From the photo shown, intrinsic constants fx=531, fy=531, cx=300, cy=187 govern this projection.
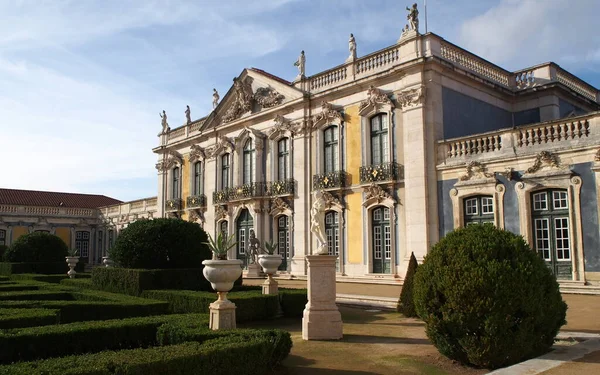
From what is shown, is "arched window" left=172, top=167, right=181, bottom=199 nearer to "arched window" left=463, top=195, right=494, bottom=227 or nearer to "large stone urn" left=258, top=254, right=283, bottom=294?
"arched window" left=463, top=195, right=494, bottom=227

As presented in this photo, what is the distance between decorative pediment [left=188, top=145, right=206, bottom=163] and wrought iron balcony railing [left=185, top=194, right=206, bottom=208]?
2266 millimetres

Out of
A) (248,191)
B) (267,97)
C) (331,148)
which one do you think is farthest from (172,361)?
(267,97)

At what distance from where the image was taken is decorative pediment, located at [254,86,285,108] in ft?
83.6

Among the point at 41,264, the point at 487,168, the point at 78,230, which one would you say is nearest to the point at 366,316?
the point at 487,168

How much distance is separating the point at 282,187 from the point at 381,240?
6.04 m

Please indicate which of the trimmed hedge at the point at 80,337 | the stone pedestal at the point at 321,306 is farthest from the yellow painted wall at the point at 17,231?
the stone pedestal at the point at 321,306

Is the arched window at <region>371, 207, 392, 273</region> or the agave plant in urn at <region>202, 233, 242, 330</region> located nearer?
the agave plant in urn at <region>202, 233, 242, 330</region>

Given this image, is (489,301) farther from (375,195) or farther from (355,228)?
(355,228)

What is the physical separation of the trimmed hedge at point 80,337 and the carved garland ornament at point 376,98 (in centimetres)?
1367

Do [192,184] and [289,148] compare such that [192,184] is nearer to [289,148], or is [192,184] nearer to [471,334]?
[289,148]

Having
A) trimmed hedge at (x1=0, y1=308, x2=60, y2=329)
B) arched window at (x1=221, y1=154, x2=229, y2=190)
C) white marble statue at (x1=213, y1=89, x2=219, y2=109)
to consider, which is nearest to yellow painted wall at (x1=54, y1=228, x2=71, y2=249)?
white marble statue at (x1=213, y1=89, x2=219, y2=109)

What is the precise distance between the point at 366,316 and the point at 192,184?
21.5 meters

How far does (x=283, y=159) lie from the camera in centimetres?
2530

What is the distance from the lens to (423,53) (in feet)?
62.4
